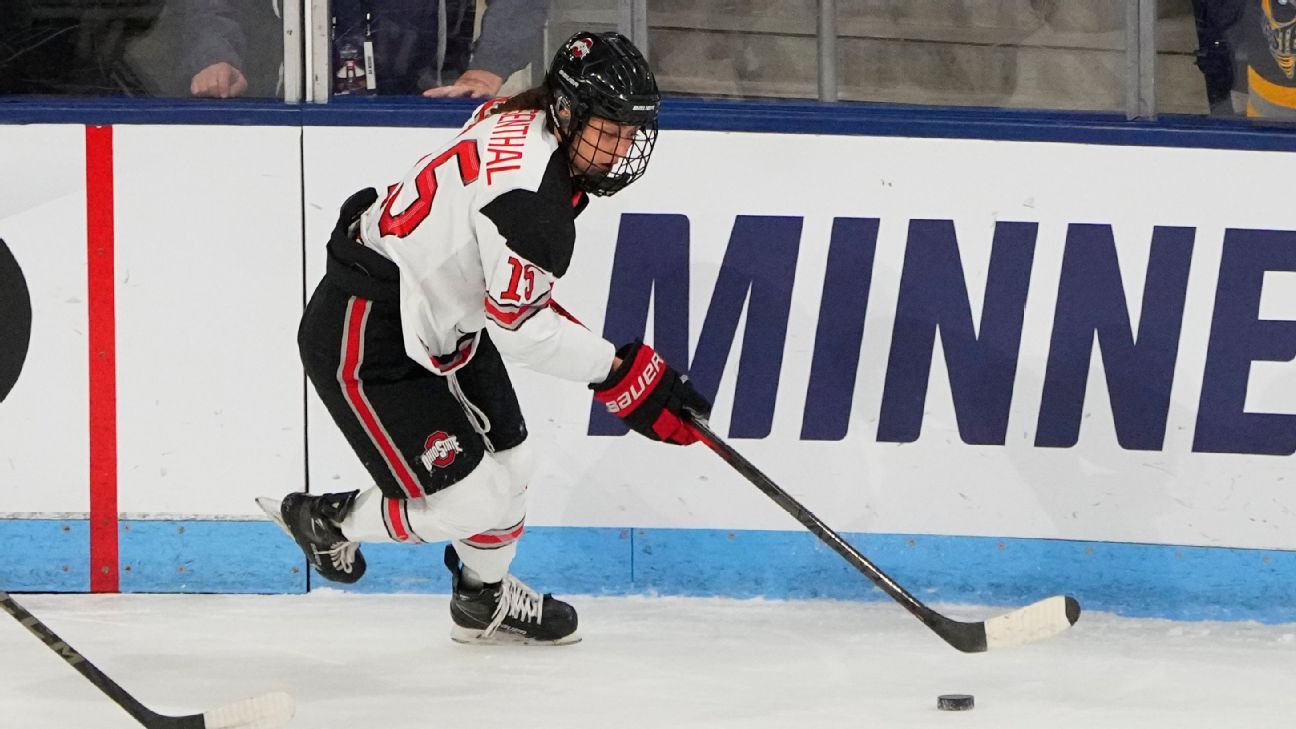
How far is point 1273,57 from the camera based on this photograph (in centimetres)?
363

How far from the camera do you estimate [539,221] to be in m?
2.65

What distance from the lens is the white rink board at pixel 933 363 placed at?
346 centimetres

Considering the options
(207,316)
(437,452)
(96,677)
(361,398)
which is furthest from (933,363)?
(96,677)

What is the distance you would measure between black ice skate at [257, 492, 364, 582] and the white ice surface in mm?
159

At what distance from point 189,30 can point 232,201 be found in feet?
1.32

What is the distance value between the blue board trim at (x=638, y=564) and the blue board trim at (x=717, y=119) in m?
0.86

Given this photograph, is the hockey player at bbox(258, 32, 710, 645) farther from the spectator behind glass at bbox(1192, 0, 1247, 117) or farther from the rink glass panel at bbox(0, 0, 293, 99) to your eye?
the spectator behind glass at bbox(1192, 0, 1247, 117)

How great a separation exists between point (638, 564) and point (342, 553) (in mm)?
740

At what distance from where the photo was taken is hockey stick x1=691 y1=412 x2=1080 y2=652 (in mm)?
2707

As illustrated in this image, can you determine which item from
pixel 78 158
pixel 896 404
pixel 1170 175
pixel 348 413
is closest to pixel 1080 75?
pixel 1170 175

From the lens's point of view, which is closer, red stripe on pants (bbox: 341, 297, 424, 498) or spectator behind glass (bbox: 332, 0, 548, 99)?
red stripe on pants (bbox: 341, 297, 424, 498)

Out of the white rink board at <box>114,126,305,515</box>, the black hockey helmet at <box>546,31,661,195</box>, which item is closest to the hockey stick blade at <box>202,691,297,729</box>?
the black hockey helmet at <box>546,31,661,195</box>

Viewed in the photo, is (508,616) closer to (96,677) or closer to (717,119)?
(96,677)

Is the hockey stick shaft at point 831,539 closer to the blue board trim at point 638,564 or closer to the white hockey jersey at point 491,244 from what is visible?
the white hockey jersey at point 491,244
